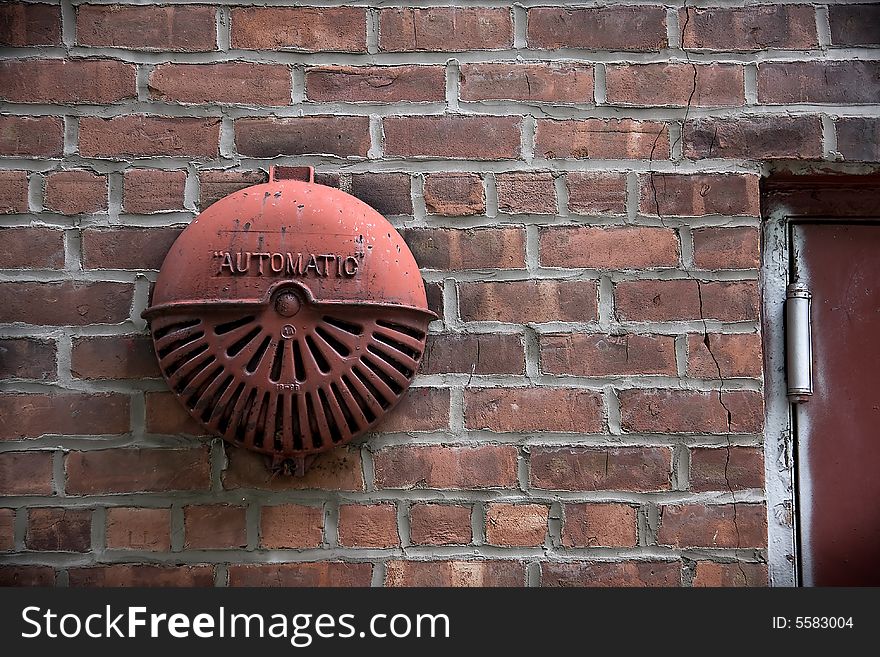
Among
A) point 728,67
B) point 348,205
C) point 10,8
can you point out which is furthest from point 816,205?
point 10,8

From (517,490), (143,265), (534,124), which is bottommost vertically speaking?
(517,490)

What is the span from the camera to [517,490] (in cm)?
129

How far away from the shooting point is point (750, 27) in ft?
4.41

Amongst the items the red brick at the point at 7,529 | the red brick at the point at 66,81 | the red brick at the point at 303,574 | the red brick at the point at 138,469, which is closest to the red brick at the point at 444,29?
the red brick at the point at 66,81

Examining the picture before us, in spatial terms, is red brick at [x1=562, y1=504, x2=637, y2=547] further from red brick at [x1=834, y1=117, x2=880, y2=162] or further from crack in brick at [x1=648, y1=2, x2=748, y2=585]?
red brick at [x1=834, y1=117, x2=880, y2=162]

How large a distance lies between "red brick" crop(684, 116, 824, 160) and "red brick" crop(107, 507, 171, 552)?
1060 mm

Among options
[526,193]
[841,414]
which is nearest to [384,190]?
[526,193]

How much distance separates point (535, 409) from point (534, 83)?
0.55m

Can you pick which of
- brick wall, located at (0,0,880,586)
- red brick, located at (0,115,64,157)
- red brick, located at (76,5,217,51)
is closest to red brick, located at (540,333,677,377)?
brick wall, located at (0,0,880,586)

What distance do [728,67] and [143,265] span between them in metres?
1.04

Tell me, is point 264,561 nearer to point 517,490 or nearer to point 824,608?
point 517,490

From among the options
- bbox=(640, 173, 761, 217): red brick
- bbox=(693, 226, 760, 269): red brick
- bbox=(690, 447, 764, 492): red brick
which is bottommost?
bbox=(690, 447, 764, 492): red brick

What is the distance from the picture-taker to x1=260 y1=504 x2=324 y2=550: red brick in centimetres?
127

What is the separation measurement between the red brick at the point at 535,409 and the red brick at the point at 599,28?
59 centimetres
